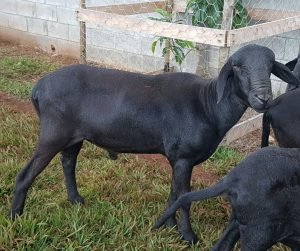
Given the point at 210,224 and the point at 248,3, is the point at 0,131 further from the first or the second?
the point at 248,3

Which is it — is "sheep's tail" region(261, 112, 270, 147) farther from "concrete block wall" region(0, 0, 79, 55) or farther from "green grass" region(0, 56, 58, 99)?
"concrete block wall" region(0, 0, 79, 55)

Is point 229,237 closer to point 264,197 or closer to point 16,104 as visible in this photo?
point 264,197

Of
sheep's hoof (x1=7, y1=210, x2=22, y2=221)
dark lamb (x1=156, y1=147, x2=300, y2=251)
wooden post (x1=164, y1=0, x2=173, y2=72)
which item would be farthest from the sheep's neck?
wooden post (x1=164, y1=0, x2=173, y2=72)

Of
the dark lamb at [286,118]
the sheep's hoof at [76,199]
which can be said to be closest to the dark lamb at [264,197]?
the dark lamb at [286,118]

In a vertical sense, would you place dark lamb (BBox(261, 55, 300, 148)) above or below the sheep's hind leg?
above

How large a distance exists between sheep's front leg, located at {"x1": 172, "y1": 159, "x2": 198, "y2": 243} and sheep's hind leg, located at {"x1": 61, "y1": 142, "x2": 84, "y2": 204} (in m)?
0.87

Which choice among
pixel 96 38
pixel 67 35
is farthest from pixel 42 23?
pixel 96 38

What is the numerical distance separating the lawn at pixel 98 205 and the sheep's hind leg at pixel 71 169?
74 millimetres

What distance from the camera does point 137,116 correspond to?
3.62 m

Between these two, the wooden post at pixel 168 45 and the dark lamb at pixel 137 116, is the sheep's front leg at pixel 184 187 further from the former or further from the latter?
the wooden post at pixel 168 45

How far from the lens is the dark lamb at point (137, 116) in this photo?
141 inches

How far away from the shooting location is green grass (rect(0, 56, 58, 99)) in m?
7.02

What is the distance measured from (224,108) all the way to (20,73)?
5209mm

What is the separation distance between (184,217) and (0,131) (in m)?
2.59
